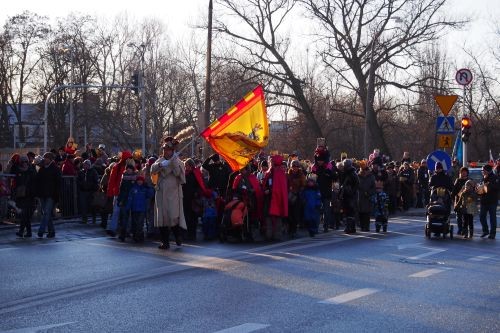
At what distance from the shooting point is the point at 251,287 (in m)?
11.1

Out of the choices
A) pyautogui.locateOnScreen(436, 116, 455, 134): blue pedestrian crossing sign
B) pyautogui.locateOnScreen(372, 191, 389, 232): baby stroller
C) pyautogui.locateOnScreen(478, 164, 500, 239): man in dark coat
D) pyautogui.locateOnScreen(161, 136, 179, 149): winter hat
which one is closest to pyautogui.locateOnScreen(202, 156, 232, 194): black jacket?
pyautogui.locateOnScreen(372, 191, 389, 232): baby stroller

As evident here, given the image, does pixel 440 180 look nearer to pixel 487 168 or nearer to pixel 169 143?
pixel 487 168

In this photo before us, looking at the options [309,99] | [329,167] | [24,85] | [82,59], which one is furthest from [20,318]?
[24,85]

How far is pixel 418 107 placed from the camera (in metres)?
47.1

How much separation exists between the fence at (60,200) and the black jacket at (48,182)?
2675mm

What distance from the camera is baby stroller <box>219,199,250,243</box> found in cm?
1711

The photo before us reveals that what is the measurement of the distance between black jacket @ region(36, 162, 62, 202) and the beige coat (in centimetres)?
333

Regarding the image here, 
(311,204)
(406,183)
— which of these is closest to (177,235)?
(311,204)

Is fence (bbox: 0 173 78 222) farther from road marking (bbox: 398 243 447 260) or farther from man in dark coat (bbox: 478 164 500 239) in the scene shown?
man in dark coat (bbox: 478 164 500 239)

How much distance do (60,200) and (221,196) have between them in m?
5.16

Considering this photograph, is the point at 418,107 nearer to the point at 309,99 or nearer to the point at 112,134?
the point at 309,99

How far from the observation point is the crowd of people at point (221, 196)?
1686cm

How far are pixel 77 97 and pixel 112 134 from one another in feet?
18.8

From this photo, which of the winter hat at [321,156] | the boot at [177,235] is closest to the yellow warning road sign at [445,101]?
the winter hat at [321,156]
